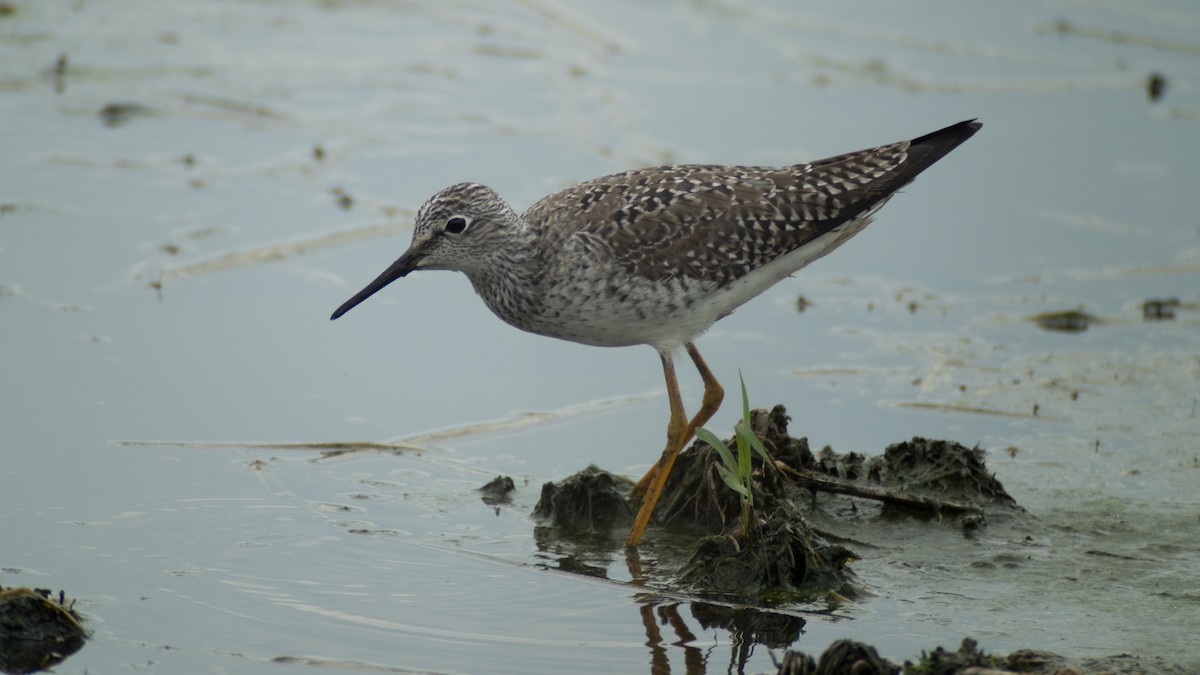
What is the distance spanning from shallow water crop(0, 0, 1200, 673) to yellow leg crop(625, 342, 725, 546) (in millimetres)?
305

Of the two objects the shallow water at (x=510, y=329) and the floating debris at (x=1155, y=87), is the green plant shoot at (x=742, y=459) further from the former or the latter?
the floating debris at (x=1155, y=87)

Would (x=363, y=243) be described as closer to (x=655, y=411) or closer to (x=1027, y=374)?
(x=655, y=411)

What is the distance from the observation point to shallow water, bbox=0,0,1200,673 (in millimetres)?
7156

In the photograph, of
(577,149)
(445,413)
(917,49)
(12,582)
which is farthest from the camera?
(917,49)

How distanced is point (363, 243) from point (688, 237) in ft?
12.7

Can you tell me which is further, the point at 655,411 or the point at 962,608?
the point at 655,411

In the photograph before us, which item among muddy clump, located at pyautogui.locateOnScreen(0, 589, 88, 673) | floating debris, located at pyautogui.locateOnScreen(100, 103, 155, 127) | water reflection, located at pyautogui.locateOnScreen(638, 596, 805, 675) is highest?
floating debris, located at pyautogui.locateOnScreen(100, 103, 155, 127)

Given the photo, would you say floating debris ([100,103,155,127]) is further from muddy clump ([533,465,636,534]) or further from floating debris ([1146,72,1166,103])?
floating debris ([1146,72,1166,103])

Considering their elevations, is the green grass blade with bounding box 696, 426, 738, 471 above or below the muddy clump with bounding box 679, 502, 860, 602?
above

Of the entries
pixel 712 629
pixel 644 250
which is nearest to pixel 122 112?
pixel 644 250

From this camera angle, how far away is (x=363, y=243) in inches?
462

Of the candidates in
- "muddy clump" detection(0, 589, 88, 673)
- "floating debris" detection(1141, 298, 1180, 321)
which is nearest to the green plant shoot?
"muddy clump" detection(0, 589, 88, 673)

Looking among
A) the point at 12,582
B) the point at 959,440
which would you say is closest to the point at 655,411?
the point at 959,440

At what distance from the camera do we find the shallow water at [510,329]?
23.5 feet
